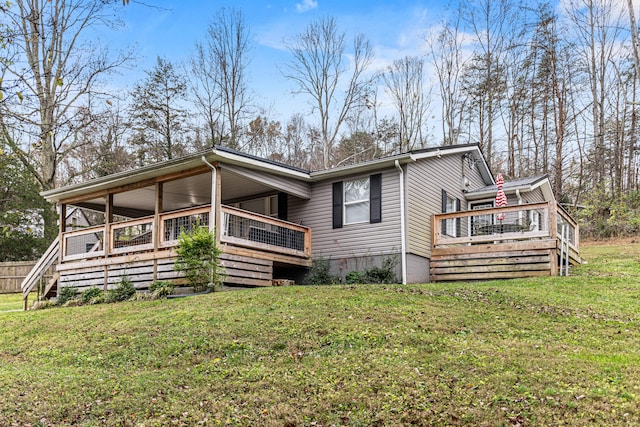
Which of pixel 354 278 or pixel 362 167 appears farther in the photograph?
pixel 362 167

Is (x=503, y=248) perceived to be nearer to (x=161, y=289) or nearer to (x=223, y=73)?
(x=161, y=289)

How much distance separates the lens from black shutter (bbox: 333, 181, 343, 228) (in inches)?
559

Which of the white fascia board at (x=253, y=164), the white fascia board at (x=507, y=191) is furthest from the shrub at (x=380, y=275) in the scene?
the white fascia board at (x=507, y=191)

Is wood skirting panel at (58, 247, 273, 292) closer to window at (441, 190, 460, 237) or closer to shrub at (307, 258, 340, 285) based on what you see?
shrub at (307, 258, 340, 285)

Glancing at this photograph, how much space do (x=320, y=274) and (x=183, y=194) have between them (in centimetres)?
529

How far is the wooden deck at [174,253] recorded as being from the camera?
12125mm

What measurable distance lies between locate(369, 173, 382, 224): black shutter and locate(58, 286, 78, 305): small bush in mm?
7854

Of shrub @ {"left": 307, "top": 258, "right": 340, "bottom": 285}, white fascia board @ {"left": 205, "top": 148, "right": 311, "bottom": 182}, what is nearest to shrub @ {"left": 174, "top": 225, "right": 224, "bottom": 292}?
white fascia board @ {"left": 205, "top": 148, "right": 311, "bottom": 182}

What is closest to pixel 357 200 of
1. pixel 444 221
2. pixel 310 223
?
pixel 310 223

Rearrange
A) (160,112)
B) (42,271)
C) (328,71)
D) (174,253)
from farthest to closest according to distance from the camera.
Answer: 1. (328,71)
2. (160,112)
3. (42,271)
4. (174,253)

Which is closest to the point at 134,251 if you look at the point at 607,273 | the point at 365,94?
the point at 607,273

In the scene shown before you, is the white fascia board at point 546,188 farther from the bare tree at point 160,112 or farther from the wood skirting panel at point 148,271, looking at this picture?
the bare tree at point 160,112

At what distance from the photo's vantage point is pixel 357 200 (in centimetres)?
1416

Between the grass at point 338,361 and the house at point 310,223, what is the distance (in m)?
2.68
